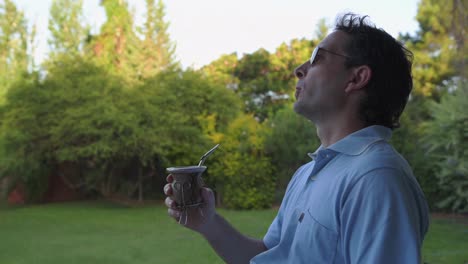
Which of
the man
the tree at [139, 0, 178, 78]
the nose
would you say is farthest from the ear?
the tree at [139, 0, 178, 78]

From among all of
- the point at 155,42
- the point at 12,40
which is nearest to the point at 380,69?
the point at 12,40

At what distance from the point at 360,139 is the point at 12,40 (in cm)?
1147

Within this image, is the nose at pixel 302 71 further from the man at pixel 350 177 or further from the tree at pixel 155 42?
the tree at pixel 155 42

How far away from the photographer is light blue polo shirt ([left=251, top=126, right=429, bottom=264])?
25.8 inches

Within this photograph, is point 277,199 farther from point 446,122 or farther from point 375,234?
point 375,234

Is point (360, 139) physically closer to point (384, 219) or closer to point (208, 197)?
point (384, 219)

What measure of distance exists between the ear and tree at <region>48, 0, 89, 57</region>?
12.1 m

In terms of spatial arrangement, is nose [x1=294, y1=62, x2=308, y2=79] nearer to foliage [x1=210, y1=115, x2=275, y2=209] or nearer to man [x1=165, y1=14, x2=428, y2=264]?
man [x1=165, y1=14, x2=428, y2=264]

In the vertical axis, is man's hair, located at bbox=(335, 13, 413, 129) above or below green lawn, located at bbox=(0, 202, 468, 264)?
above

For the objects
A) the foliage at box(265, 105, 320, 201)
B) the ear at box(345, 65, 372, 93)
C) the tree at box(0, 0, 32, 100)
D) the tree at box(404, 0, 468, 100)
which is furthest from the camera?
the tree at box(404, 0, 468, 100)

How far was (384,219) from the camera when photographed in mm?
655

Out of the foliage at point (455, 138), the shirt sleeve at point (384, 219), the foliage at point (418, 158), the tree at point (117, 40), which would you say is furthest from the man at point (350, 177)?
the tree at point (117, 40)

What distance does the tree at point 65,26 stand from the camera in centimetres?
1214

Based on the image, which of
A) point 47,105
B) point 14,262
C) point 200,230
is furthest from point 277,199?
point 200,230
